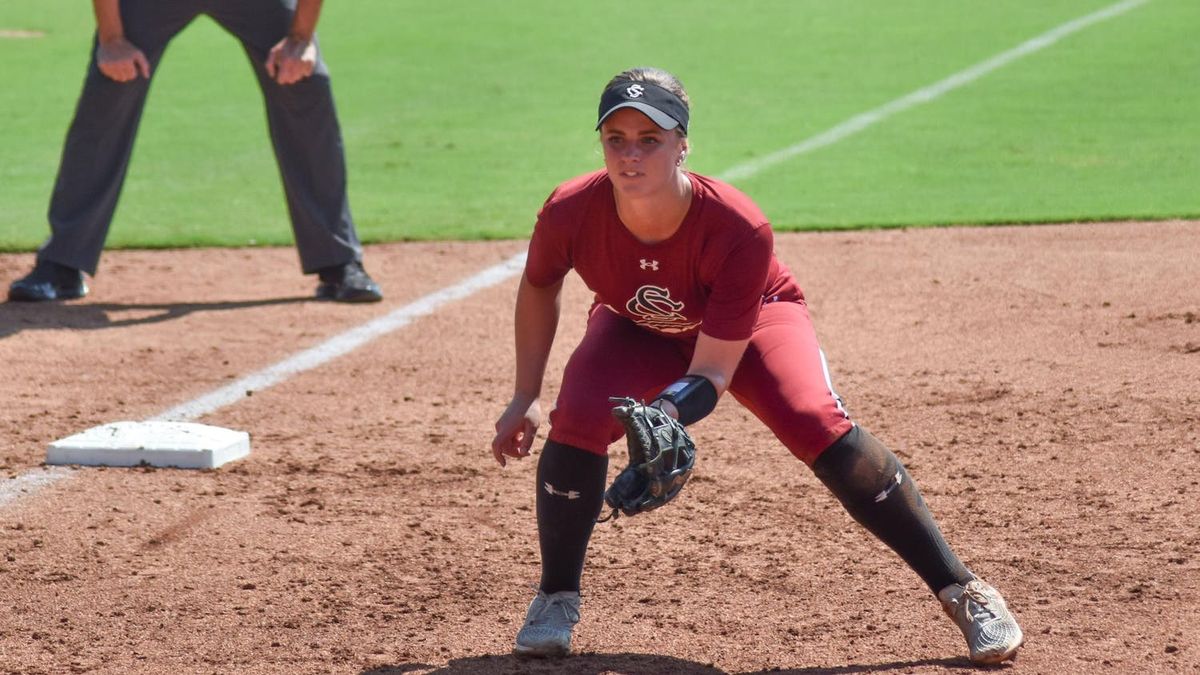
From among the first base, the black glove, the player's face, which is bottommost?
the first base

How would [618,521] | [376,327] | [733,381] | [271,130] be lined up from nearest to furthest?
[733,381] < [618,521] < [376,327] < [271,130]

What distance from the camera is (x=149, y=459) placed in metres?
5.37

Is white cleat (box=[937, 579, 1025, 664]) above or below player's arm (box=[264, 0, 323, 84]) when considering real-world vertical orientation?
below

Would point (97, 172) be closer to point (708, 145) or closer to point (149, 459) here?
point (149, 459)

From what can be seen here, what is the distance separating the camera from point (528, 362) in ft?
13.2

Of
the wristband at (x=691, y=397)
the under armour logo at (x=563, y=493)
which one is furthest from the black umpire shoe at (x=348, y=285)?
the wristband at (x=691, y=397)

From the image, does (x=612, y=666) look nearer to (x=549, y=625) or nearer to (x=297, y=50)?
(x=549, y=625)

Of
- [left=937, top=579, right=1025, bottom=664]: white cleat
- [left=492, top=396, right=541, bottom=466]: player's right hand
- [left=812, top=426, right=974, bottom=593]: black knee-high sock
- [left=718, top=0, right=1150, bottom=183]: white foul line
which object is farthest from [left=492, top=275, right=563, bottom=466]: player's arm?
[left=718, top=0, right=1150, bottom=183]: white foul line

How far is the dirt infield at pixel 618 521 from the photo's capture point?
3945 mm

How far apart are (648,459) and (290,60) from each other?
4344 millimetres

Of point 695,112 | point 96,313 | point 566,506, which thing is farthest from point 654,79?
point 695,112

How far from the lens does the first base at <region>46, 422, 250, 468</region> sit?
5.34m

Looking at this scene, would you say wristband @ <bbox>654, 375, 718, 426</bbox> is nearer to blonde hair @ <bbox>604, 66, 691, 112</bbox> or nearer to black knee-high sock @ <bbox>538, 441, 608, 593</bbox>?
black knee-high sock @ <bbox>538, 441, 608, 593</bbox>

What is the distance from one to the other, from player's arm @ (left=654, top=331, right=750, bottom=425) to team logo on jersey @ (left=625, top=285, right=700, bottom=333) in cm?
13
